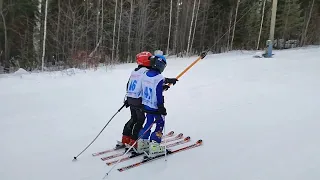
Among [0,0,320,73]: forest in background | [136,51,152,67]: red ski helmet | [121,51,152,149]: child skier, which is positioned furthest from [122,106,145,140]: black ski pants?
[0,0,320,73]: forest in background

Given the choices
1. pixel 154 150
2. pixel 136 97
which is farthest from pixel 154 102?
pixel 154 150

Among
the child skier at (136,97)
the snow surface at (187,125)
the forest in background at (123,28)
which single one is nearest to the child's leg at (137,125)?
the child skier at (136,97)

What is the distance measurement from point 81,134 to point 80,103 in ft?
7.06

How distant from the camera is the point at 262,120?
19.4ft

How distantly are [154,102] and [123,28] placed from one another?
1916 centimetres

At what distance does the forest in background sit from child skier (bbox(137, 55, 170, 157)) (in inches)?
426

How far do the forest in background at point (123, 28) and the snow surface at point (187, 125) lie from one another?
22.6 ft

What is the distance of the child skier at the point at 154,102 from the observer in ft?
13.5

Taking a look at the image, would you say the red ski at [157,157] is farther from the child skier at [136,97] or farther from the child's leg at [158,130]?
the child skier at [136,97]

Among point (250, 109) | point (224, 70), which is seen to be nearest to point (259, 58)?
point (224, 70)

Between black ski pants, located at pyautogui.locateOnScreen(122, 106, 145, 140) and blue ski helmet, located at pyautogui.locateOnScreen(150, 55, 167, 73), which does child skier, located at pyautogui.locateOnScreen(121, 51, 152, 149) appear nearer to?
black ski pants, located at pyautogui.locateOnScreen(122, 106, 145, 140)

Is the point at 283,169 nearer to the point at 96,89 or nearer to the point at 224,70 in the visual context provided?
the point at 96,89

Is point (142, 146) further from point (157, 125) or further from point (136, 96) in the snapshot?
point (136, 96)

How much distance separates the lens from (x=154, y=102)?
4.20 m
